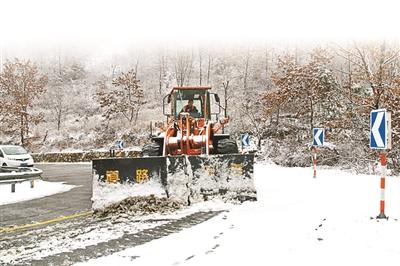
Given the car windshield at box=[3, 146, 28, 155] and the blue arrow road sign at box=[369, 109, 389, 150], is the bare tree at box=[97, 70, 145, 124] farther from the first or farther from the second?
the blue arrow road sign at box=[369, 109, 389, 150]

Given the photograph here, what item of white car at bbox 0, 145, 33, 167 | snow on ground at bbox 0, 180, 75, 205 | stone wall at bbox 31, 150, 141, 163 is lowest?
stone wall at bbox 31, 150, 141, 163

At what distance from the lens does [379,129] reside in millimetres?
7324

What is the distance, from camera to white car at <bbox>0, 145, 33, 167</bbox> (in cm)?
2225

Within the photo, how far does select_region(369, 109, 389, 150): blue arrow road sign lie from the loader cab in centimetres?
617

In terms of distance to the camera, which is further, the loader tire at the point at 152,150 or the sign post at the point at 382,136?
the loader tire at the point at 152,150

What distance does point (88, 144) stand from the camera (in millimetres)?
43406

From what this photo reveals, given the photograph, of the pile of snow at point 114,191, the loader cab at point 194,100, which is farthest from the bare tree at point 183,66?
the pile of snow at point 114,191

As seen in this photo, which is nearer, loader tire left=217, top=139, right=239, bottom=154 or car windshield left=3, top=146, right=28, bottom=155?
loader tire left=217, top=139, right=239, bottom=154

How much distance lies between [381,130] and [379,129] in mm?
48

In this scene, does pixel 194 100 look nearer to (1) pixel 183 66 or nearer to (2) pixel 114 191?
(2) pixel 114 191

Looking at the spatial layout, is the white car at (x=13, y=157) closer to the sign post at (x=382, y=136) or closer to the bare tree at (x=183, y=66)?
the sign post at (x=382, y=136)

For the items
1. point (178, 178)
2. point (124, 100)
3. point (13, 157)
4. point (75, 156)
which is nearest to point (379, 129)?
point (178, 178)

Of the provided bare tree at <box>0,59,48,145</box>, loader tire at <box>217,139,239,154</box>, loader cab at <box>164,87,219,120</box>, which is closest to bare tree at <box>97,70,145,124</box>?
bare tree at <box>0,59,48,145</box>

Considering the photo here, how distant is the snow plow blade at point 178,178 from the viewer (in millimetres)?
8219
